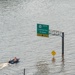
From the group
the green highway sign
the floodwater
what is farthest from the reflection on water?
the green highway sign

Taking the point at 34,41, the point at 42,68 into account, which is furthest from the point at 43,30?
the point at 34,41

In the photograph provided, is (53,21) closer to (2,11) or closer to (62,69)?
(2,11)

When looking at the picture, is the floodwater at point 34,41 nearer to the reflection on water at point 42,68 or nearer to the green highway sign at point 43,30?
the reflection on water at point 42,68

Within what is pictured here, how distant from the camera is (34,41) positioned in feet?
244

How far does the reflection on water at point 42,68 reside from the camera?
55234 mm

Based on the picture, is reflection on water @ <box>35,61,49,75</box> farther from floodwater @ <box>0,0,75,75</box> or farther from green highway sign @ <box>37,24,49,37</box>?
green highway sign @ <box>37,24,49,37</box>

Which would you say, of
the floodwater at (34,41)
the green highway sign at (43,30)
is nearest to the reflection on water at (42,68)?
the floodwater at (34,41)

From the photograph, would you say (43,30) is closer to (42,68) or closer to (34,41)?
(42,68)

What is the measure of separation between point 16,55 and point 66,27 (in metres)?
27.0

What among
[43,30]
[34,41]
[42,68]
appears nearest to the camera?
[42,68]

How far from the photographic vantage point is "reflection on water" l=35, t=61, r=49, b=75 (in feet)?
181

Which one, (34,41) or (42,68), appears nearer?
(42,68)

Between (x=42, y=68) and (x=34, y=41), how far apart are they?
699 inches

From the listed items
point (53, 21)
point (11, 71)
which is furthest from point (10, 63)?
point (53, 21)
